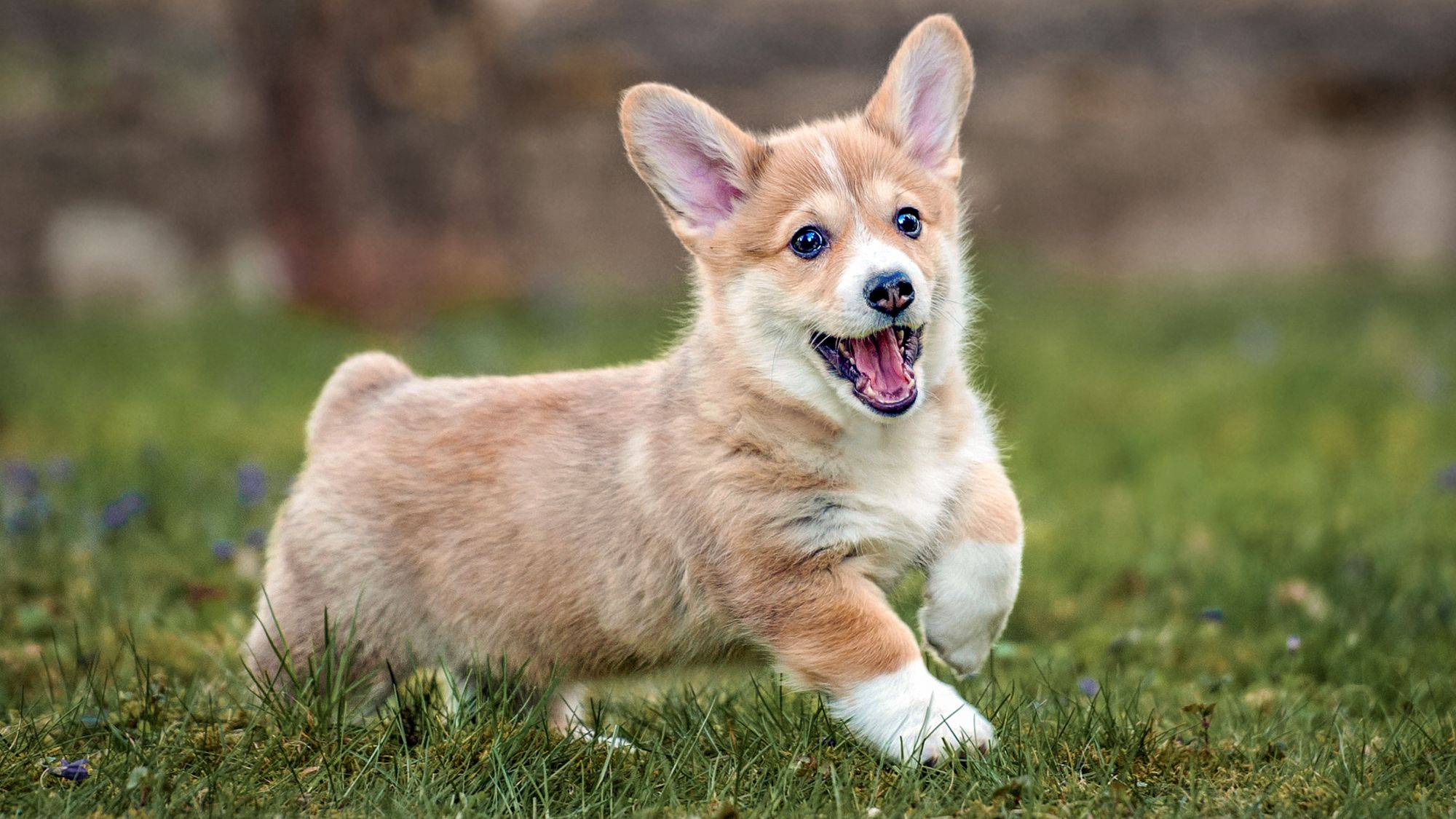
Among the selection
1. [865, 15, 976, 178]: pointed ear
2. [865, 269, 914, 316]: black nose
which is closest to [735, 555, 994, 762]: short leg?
[865, 269, 914, 316]: black nose

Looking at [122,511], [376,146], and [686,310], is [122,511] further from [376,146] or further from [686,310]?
[376,146]

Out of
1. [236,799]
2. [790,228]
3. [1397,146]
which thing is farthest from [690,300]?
[1397,146]

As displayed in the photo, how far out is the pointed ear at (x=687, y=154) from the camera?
334cm

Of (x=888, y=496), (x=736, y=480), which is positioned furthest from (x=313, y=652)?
(x=888, y=496)

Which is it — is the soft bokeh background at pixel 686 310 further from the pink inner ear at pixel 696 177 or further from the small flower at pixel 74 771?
the pink inner ear at pixel 696 177

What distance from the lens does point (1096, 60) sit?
34.1 ft

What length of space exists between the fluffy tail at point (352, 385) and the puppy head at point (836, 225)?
88cm

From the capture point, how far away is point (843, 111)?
941 cm

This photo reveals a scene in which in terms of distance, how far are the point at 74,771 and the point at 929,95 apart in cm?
240

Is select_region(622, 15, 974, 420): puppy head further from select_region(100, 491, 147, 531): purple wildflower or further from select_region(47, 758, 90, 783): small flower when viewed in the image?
select_region(100, 491, 147, 531): purple wildflower

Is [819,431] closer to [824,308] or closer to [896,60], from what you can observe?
[824,308]

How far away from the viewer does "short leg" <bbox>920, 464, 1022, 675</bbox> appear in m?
3.10

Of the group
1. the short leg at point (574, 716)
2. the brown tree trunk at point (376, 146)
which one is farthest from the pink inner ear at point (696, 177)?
the brown tree trunk at point (376, 146)

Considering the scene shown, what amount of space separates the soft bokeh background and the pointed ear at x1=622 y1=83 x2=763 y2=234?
691 mm
